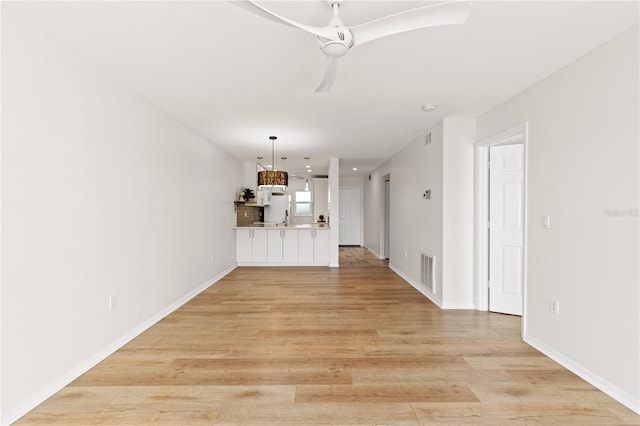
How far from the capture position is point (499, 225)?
412 centimetres

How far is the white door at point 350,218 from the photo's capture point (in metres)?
11.6

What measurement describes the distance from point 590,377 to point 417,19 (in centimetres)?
278

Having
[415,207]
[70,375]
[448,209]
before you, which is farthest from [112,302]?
[415,207]

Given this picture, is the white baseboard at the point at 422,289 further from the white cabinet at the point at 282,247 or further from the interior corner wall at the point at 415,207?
the white cabinet at the point at 282,247

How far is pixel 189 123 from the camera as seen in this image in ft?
14.7

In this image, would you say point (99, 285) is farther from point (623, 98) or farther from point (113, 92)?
point (623, 98)

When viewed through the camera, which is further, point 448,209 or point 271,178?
point 271,178

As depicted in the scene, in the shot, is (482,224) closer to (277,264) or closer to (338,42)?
(338,42)

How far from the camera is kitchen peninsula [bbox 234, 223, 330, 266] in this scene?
7520mm

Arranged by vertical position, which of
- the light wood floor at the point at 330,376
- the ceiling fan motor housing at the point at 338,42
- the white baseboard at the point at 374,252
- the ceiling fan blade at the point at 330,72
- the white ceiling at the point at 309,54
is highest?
the white ceiling at the point at 309,54

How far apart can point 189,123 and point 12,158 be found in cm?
263

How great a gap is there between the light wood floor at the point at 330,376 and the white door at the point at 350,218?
7.48 m

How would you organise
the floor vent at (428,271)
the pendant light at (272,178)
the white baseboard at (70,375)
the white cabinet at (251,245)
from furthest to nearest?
1. the white cabinet at (251,245)
2. the pendant light at (272,178)
3. the floor vent at (428,271)
4. the white baseboard at (70,375)

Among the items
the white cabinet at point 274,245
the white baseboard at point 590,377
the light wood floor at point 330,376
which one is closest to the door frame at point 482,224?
the light wood floor at point 330,376
